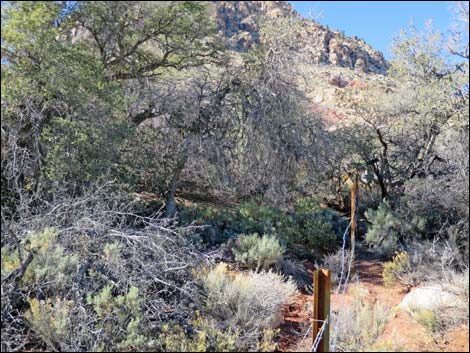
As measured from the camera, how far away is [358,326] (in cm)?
485

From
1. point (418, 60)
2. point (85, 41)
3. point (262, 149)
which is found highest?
point (418, 60)

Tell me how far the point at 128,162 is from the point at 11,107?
3042 millimetres

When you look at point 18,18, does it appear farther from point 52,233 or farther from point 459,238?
point 459,238

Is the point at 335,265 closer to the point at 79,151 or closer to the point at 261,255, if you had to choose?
the point at 261,255

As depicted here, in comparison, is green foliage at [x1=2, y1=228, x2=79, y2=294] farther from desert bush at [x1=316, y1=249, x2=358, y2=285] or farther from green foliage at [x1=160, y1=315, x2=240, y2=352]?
desert bush at [x1=316, y1=249, x2=358, y2=285]

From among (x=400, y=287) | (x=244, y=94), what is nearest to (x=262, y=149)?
(x=244, y=94)

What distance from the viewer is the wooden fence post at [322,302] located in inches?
126

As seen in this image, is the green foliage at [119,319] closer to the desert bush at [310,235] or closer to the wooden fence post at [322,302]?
the wooden fence post at [322,302]

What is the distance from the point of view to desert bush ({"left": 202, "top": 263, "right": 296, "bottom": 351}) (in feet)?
16.3

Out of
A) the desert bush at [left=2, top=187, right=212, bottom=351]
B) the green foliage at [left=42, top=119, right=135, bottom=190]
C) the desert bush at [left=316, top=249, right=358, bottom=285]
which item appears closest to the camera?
the desert bush at [left=2, top=187, right=212, bottom=351]

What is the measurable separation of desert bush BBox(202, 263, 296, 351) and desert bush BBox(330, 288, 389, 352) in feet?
2.48

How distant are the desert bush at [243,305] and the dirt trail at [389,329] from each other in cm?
31

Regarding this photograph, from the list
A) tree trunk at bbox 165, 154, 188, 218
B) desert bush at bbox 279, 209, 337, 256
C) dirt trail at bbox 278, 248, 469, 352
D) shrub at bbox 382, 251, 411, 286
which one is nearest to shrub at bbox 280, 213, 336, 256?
desert bush at bbox 279, 209, 337, 256

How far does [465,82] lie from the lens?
8406mm
